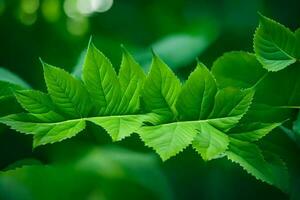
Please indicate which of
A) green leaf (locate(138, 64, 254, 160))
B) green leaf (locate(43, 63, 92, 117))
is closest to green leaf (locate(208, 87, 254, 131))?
green leaf (locate(138, 64, 254, 160))

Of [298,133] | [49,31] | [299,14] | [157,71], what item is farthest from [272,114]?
[49,31]

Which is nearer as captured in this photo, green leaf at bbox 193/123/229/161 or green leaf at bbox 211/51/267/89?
green leaf at bbox 193/123/229/161

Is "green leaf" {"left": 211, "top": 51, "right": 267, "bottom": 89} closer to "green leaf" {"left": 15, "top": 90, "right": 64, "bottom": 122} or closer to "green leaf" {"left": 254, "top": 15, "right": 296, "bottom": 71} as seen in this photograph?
"green leaf" {"left": 254, "top": 15, "right": 296, "bottom": 71}

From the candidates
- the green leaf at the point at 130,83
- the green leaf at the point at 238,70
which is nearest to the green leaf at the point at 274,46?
the green leaf at the point at 238,70

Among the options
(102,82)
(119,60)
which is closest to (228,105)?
(102,82)

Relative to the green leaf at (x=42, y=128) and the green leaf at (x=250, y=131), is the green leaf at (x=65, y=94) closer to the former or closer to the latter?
the green leaf at (x=42, y=128)

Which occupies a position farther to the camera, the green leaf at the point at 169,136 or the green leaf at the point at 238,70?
the green leaf at the point at 238,70
